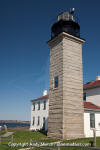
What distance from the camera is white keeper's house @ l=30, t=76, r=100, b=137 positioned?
1808 centimetres

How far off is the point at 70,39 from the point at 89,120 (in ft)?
30.1

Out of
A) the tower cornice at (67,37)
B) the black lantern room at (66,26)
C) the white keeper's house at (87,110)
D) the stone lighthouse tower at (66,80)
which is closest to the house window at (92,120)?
the white keeper's house at (87,110)

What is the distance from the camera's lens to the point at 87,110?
18281 mm

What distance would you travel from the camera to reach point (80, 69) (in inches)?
729

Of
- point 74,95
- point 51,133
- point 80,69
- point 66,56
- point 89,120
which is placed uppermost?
point 66,56

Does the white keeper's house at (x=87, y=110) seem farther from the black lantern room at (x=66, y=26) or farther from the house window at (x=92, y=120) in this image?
the black lantern room at (x=66, y=26)

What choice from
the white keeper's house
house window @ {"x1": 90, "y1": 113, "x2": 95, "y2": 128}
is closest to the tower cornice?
the white keeper's house

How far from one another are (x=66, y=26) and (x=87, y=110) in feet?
32.0

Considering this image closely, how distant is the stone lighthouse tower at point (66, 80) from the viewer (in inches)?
640

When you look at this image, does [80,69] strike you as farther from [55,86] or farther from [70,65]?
[55,86]

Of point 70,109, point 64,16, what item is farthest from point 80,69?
point 64,16

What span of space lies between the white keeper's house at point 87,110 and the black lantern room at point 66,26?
26.1ft

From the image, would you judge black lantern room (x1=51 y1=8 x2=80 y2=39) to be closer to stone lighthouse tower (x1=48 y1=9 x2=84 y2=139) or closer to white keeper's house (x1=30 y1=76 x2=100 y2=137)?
stone lighthouse tower (x1=48 y1=9 x2=84 y2=139)

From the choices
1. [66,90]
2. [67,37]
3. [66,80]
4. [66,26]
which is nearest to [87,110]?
[66,90]
